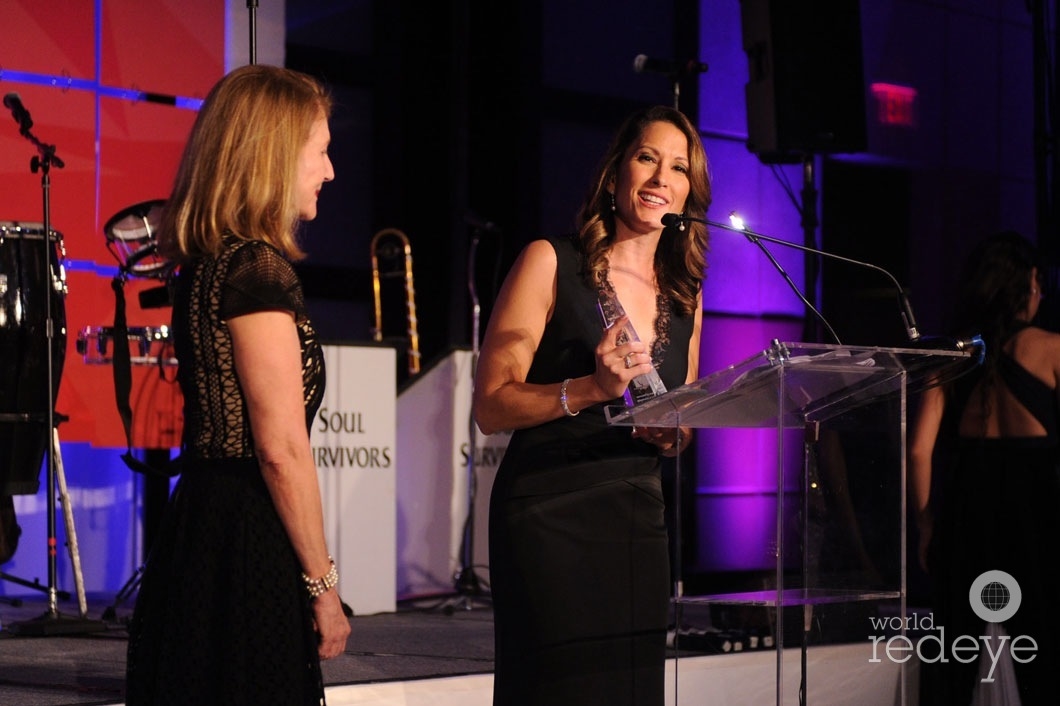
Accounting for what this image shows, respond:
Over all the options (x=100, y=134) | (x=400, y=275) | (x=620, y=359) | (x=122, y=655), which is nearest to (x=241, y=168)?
(x=620, y=359)

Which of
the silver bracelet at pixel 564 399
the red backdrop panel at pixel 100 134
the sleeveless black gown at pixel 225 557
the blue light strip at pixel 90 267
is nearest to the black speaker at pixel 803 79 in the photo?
the red backdrop panel at pixel 100 134

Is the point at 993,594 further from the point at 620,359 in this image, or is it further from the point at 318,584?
the point at 318,584

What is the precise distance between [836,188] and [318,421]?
4.58 metres

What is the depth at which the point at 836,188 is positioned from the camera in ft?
28.0

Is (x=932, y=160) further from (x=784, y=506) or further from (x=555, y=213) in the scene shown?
(x=784, y=506)

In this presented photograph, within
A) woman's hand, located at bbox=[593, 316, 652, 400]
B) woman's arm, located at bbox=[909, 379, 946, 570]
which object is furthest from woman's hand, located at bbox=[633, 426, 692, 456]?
woman's arm, located at bbox=[909, 379, 946, 570]

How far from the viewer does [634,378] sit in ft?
7.59

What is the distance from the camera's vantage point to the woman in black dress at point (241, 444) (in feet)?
6.34

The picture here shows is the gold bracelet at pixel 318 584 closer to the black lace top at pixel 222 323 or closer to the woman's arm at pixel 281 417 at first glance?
the woman's arm at pixel 281 417

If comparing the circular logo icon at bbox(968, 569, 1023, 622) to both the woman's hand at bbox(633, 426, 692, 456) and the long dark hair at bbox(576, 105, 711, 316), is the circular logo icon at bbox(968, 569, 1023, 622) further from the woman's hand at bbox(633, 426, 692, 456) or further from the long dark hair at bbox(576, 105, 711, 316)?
the woman's hand at bbox(633, 426, 692, 456)

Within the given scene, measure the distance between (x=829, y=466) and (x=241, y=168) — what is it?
1232 mm

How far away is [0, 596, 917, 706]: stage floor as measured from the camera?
2969 millimetres

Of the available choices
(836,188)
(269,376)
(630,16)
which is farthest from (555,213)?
(269,376)

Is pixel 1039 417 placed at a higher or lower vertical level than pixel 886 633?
higher
